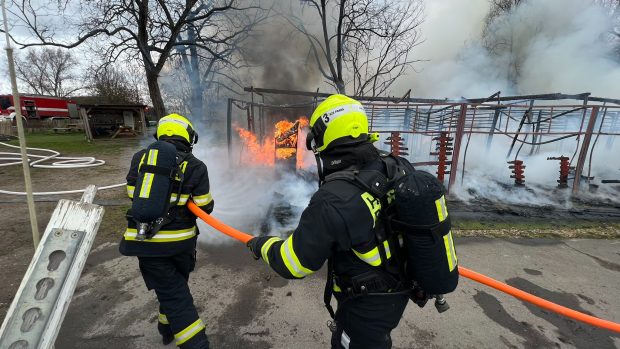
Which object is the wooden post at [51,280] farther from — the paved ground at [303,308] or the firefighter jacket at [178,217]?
the paved ground at [303,308]

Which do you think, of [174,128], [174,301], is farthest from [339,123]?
[174,301]

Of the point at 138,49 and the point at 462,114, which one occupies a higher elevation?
the point at 138,49

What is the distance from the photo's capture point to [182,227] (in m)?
2.47

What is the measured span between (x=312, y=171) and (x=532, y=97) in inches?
276

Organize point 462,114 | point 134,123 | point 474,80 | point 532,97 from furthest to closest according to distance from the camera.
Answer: point 134,123 → point 474,80 → point 532,97 → point 462,114

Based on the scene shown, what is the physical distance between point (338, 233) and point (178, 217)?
153 centimetres

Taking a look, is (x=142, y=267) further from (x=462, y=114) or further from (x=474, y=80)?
(x=474, y=80)

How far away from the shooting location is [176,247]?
2408mm

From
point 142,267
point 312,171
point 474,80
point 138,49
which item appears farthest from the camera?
point 474,80

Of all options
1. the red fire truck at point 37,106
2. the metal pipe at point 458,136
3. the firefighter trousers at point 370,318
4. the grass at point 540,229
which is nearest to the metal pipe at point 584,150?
the grass at point 540,229

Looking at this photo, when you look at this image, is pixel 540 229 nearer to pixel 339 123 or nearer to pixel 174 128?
pixel 339 123

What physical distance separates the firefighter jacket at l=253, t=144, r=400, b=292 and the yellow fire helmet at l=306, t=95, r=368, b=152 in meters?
0.11

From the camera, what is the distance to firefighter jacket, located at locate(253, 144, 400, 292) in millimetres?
1523

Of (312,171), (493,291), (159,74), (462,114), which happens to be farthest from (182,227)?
(159,74)
